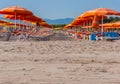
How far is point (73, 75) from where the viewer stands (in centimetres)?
486

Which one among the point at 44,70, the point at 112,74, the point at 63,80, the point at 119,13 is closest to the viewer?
the point at 63,80

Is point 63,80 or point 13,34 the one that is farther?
point 13,34

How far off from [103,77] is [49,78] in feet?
2.42

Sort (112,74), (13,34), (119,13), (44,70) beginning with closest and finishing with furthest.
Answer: (112,74) < (44,70) < (119,13) < (13,34)

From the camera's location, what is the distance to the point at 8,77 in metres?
4.63

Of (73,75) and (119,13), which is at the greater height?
(119,13)

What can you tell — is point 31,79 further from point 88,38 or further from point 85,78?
point 88,38

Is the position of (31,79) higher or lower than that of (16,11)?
lower

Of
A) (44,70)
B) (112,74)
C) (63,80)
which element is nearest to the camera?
(63,80)

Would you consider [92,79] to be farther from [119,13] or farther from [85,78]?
[119,13]

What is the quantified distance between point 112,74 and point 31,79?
1257 millimetres

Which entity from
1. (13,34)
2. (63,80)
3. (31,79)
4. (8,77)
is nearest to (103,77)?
(63,80)

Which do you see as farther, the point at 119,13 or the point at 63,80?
the point at 119,13

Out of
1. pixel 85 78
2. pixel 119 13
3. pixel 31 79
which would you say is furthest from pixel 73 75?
pixel 119 13
